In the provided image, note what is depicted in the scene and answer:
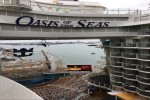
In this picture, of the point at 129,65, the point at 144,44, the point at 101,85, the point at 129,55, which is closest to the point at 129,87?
the point at 129,65

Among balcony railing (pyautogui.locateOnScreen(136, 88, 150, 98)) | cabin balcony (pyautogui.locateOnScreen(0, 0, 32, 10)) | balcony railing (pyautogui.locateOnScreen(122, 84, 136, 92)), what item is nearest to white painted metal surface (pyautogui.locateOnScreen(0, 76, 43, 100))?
cabin balcony (pyautogui.locateOnScreen(0, 0, 32, 10))

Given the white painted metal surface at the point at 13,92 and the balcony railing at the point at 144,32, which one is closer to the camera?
the white painted metal surface at the point at 13,92

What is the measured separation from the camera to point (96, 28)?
37.2 meters

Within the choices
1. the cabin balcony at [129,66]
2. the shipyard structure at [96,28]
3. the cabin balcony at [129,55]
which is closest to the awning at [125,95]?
the shipyard structure at [96,28]

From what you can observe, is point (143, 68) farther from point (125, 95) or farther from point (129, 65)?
point (125, 95)

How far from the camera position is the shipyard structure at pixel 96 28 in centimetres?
3139

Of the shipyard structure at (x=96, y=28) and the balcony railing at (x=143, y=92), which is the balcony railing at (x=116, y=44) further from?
the balcony railing at (x=143, y=92)

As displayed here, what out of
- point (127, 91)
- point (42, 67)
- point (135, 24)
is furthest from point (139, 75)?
point (42, 67)

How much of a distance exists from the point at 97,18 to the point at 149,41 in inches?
289

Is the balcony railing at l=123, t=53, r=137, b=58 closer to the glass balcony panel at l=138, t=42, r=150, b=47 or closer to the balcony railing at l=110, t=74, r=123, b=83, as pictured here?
the glass balcony panel at l=138, t=42, r=150, b=47

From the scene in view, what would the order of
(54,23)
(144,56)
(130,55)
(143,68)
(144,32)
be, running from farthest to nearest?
(130,55) → (144,32) → (143,68) → (144,56) → (54,23)

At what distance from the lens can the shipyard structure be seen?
1236 inches

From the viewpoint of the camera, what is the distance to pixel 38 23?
3297cm

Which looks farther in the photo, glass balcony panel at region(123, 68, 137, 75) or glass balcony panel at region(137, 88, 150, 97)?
glass balcony panel at region(123, 68, 137, 75)
